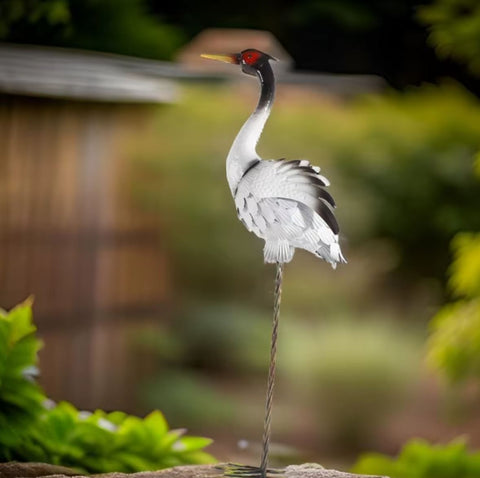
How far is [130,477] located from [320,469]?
40 centimetres

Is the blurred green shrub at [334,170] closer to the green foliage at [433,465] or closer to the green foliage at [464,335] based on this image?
the green foliage at [464,335]

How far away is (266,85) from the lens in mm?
1931

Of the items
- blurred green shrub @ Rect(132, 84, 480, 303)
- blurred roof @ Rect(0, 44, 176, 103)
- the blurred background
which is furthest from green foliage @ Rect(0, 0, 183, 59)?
blurred green shrub @ Rect(132, 84, 480, 303)

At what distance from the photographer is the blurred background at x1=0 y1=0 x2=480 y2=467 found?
14.5 ft

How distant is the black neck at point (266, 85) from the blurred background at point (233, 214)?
1.68 metres

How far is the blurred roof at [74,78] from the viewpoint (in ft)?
13.7

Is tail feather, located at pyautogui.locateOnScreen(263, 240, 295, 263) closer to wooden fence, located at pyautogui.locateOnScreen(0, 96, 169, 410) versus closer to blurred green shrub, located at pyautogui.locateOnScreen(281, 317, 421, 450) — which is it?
wooden fence, located at pyautogui.locateOnScreen(0, 96, 169, 410)

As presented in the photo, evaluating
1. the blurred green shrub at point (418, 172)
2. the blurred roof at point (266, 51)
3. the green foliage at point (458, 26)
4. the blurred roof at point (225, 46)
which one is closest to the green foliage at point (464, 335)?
the green foliage at point (458, 26)

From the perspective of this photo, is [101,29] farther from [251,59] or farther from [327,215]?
[327,215]

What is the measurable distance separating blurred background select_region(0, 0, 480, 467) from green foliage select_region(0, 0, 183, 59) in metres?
0.01

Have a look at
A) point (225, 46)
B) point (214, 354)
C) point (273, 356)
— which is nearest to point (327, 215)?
point (273, 356)

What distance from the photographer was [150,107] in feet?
16.1

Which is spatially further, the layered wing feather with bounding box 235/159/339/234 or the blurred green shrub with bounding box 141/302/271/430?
the blurred green shrub with bounding box 141/302/271/430

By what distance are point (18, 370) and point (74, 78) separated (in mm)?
2362
